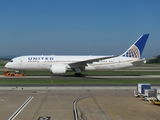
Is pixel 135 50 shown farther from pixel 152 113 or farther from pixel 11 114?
pixel 11 114

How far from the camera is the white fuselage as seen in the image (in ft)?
138

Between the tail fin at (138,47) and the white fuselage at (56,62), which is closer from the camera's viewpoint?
the white fuselage at (56,62)

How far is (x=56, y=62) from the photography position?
42781 mm

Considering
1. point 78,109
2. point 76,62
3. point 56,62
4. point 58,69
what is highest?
point 56,62

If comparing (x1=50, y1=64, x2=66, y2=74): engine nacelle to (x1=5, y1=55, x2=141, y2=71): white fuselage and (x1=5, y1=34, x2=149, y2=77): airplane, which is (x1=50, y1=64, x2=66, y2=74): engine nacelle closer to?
(x1=5, y1=34, x2=149, y2=77): airplane

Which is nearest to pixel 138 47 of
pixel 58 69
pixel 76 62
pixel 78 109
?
pixel 76 62

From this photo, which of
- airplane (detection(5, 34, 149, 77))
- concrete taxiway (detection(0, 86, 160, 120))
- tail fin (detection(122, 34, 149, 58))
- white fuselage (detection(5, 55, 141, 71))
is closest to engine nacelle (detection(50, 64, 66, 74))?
airplane (detection(5, 34, 149, 77))

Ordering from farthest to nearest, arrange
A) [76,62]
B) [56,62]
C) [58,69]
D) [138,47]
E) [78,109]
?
1. [138,47]
2. [56,62]
3. [76,62]
4. [58,69]
5. [78,109]

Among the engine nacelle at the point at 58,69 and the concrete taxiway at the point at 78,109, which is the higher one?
the engine nacelle at the point at 58,69

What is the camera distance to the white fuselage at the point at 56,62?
42.1m

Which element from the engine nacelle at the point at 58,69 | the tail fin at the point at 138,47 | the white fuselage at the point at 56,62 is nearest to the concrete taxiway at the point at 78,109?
the engine nacelle at the point at 58,69

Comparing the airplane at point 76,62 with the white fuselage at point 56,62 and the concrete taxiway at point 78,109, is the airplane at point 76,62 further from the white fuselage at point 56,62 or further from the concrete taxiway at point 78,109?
the concrete taxiway at point 78,109

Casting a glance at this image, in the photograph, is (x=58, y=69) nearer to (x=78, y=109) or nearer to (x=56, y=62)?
(x=56, y=62)

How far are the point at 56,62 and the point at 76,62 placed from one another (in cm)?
418
